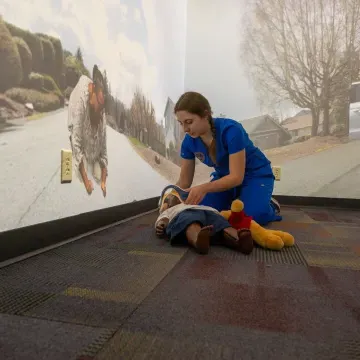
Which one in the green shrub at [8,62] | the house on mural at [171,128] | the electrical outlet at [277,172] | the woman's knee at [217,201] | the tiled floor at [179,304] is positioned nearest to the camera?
the tiled floor at [179,304]

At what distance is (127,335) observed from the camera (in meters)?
0.53

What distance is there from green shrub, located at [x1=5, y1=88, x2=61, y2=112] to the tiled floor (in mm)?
450

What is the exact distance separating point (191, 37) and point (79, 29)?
1651 millimetres

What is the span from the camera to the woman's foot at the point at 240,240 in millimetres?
1041

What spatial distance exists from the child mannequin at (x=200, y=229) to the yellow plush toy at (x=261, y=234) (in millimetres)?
48

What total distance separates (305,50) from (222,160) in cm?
153

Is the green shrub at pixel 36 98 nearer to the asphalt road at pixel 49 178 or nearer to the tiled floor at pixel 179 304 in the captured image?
the asphalt road at pixel 49 178

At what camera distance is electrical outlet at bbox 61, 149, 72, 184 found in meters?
1.20

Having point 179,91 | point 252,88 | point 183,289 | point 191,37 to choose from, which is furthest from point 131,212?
point 191,37

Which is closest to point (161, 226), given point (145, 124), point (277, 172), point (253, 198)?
point (253, 198)

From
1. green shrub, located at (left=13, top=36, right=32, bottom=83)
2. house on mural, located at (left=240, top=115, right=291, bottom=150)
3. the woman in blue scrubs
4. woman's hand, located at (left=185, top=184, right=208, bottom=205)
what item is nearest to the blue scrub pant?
the woman in blue scrubs

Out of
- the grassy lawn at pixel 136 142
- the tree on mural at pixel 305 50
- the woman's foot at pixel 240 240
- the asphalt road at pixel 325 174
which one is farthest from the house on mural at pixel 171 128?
the woman's foot at pixel 240 240

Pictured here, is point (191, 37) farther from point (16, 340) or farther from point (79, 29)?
point (16, 340)

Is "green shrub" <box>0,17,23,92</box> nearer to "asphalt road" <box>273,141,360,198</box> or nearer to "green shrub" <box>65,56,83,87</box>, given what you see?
"green shrub" <box>65,56,83,87</box>
